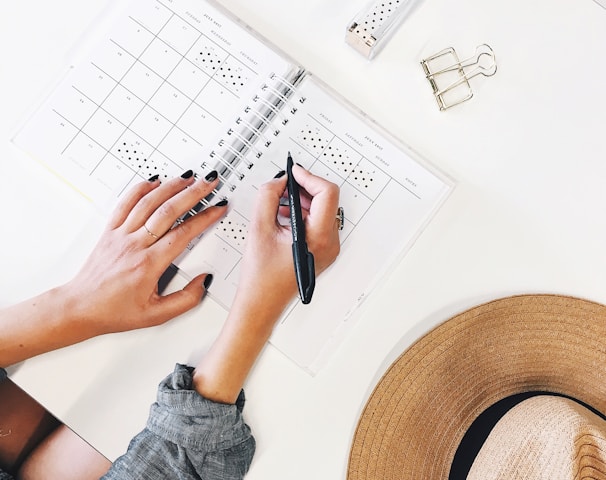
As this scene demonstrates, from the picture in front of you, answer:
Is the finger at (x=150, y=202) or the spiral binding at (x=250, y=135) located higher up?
the spiral binding at (x=250, y=135)

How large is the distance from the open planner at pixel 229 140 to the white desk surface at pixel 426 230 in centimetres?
3

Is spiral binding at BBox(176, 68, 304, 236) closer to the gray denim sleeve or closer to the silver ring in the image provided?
the silver ring

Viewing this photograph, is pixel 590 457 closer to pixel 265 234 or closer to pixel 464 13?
pixel 265 234

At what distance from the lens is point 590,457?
54 centimetres

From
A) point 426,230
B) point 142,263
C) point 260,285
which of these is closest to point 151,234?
point 142,263

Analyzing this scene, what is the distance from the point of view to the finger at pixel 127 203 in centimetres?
70

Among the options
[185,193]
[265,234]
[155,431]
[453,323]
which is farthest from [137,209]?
[453,323]

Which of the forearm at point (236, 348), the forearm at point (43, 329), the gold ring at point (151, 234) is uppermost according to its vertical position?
the gold ring at point (151, 234)

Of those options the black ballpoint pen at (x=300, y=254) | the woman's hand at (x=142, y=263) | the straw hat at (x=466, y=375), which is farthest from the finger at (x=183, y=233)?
the straw hat at (x=466, y=375)

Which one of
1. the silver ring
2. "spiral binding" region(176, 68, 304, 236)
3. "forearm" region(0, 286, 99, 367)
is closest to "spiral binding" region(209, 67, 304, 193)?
"spiral binding" region(176, 68, 304, 236)

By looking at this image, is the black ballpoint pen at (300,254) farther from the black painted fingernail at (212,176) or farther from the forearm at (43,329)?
the forearm at (43,329)

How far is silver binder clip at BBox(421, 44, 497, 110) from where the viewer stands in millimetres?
714

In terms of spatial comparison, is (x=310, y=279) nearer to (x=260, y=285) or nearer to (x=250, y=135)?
(x=260, y=285)

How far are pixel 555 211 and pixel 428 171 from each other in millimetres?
170
